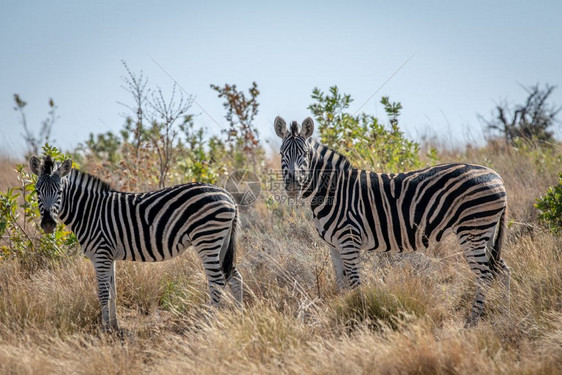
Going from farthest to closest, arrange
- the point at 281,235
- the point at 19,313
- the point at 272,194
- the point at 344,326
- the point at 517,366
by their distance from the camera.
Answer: the point at 272,194 → the point at 281,235 → the point at 19,313 → the point at 344,326 → the point at 517,366

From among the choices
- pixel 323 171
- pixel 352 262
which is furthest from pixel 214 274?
pixel 323 171

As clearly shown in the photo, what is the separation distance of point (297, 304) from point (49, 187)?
12.0 feet

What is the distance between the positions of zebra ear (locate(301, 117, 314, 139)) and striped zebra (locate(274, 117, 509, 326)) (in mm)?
14

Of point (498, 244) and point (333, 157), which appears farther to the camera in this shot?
point (333, 157)

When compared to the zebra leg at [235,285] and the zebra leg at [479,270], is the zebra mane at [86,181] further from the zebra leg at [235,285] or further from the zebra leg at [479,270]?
the zebra leg at [479,270]

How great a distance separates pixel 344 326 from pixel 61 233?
5183 mm

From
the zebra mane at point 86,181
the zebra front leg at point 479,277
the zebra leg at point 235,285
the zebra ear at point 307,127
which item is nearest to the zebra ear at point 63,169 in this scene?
the zebra mane at point 86,181

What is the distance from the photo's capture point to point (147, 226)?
6688mm

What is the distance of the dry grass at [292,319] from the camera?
4938 millimetres

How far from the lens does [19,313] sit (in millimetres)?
6699

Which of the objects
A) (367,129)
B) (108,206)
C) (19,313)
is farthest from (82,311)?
(367,129)

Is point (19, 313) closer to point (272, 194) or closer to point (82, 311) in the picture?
point (82, 311)
